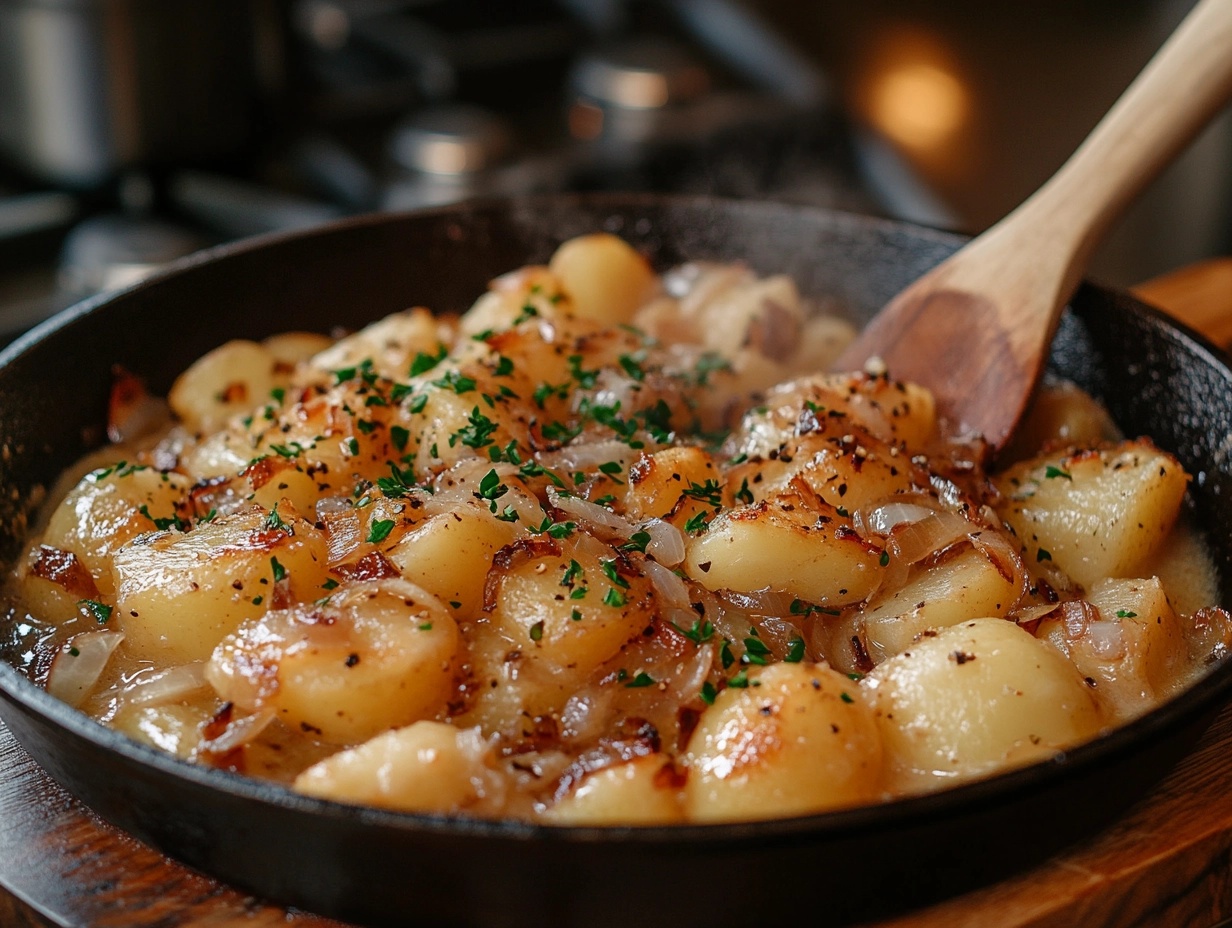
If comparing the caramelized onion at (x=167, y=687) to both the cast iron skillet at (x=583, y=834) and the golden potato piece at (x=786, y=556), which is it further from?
the golden potato piece at (x=786, y=556)

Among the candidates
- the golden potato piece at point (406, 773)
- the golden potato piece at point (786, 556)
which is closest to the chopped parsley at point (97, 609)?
the golden potato piece at point (406, 773)

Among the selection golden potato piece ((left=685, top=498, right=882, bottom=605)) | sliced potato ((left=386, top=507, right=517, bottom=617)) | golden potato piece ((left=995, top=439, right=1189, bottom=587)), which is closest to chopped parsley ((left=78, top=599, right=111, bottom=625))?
sliced potato ((left=386, top=507, right=517, bottom=617))

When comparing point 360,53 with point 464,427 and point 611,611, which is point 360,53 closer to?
point 464,427

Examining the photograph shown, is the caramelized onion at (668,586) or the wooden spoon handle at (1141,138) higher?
the wooden spoon handle at (1141,138)

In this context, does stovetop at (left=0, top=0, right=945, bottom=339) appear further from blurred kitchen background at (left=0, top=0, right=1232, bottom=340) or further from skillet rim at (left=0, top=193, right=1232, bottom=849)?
skillet rim at (left=0, top=193, right=1232, bottom=849)

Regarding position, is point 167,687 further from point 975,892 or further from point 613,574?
point 975,892

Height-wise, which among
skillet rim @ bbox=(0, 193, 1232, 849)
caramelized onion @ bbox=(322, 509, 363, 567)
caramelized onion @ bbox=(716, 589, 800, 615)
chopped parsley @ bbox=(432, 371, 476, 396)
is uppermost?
skillet rim @ bbox=(0, 193, 1232, 849)

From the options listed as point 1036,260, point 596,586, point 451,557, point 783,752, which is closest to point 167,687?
point 451,557
